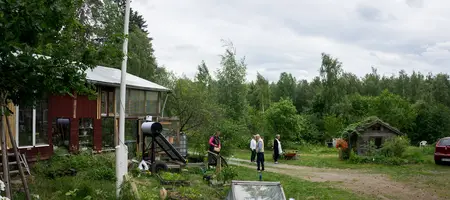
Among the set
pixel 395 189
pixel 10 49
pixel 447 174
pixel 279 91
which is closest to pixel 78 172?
pixel 10 49

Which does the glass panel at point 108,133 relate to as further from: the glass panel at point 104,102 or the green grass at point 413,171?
the green grass at point 413,171

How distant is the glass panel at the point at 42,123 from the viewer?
1444 centimetres

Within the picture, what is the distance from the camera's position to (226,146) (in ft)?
65.2

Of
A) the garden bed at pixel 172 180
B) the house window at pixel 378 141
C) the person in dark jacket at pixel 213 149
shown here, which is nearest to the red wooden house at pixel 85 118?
the garden bed at pixel 172 180

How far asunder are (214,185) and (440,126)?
35160 mm

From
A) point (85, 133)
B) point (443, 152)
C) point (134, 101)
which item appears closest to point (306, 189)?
point (85, 133)

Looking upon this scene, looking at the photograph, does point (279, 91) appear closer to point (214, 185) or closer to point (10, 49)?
point (214, 185)

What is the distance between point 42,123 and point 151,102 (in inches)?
272

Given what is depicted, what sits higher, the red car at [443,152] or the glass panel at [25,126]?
the glass panel at [25,126]

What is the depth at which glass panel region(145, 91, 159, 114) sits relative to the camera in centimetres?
2069

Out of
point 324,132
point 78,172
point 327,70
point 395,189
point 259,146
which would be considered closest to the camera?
point 78,172

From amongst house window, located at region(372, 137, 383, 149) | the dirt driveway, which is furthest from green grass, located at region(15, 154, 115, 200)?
house window, located at region(372, 137, 383, 149)

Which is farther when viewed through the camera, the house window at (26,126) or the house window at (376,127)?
the house window at (376,127)

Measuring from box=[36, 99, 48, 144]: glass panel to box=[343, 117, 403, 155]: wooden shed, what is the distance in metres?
17.1
